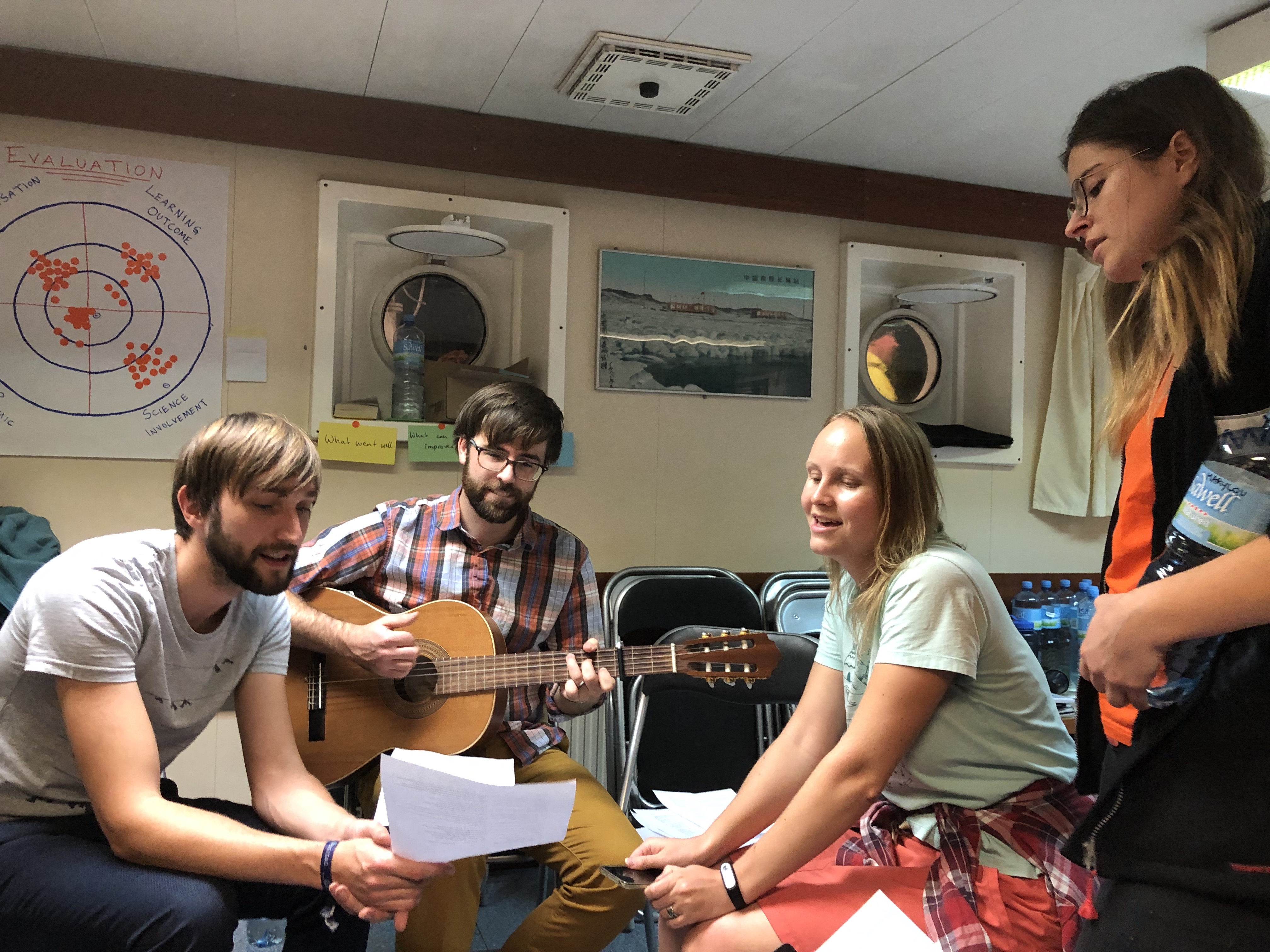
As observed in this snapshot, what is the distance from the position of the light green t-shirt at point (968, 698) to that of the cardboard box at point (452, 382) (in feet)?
6.55

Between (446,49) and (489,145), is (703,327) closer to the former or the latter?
(489,145)

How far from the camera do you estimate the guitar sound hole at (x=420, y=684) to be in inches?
78.9

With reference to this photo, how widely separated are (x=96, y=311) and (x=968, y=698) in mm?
2711

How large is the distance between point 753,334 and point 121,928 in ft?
9.04

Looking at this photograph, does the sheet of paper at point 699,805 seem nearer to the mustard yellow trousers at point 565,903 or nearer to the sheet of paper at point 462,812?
the mustard yellow trousers at point 565,903

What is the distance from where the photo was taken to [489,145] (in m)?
3.11

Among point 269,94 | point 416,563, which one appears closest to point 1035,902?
point 416,563

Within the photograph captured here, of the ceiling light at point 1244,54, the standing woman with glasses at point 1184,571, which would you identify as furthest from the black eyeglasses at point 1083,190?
the ceiling light at point 1244,54

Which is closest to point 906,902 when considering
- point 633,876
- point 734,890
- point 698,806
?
point 734,890

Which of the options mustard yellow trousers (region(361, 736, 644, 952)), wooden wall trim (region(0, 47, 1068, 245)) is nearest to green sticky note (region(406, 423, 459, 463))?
wooden wall trim (region(0, 47, 1068, 245))

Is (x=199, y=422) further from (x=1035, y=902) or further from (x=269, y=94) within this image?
(x=1035, y=902)

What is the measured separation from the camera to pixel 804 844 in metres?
1.32

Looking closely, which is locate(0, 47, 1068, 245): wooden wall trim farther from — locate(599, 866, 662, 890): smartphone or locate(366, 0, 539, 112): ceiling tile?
locate(599, 866, 662, 890): smartphone

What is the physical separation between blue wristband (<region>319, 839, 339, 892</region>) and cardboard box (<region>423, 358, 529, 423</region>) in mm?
1850
